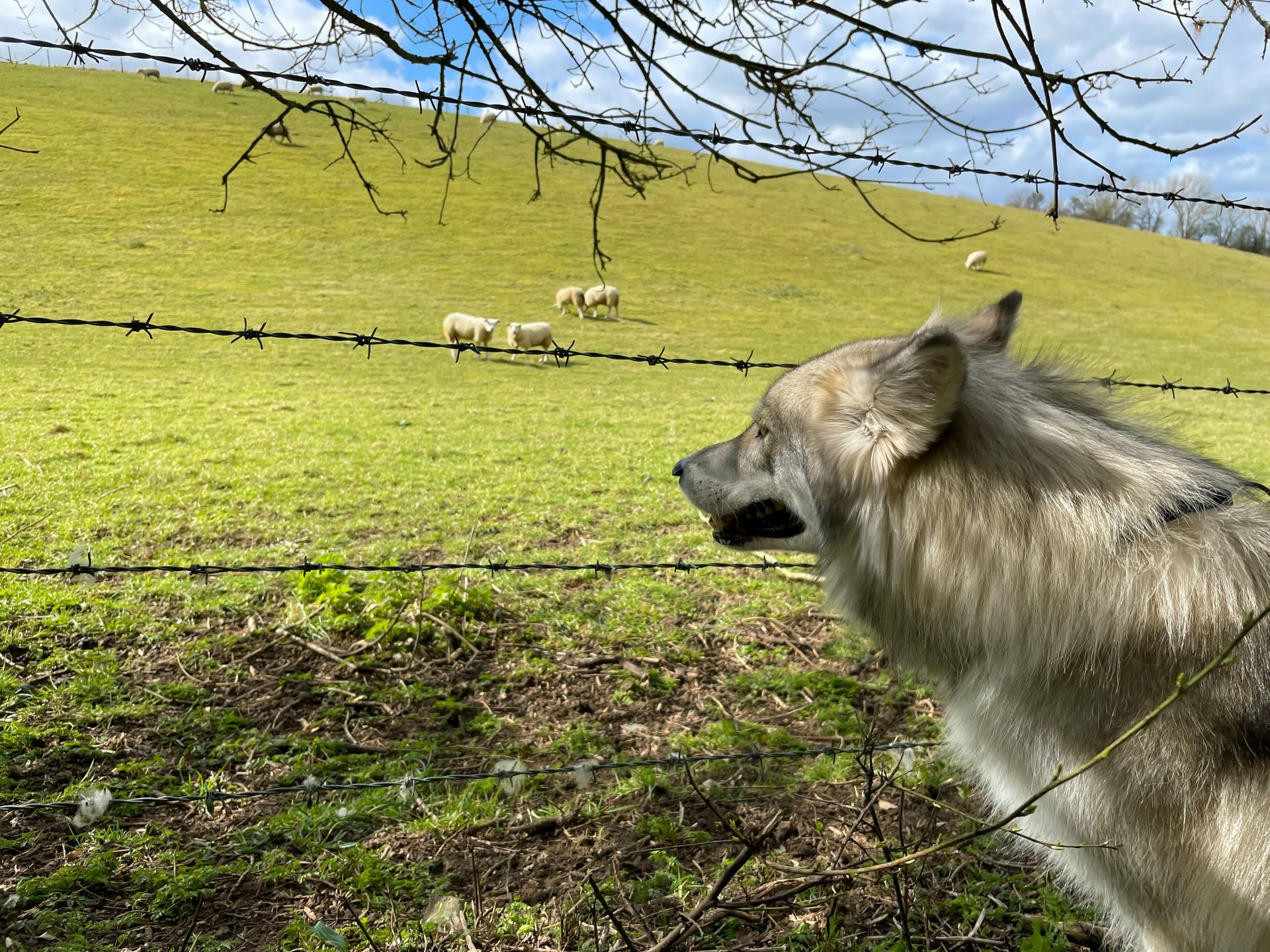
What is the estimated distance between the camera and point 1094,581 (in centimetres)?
211

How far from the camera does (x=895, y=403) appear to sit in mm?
2285

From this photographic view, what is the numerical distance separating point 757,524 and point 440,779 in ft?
5.60

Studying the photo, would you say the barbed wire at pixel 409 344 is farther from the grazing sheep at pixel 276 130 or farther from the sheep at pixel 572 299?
the sheep at pixel 572 299

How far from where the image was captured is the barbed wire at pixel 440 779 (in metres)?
3.04

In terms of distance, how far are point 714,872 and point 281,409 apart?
14.7m

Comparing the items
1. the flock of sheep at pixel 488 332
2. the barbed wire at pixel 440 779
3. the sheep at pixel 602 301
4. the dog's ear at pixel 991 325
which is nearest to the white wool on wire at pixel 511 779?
the barbed wire at pixel 440 779

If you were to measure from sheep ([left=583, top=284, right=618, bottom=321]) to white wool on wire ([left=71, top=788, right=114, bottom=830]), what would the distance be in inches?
1288

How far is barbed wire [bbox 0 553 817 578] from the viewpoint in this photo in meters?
4.04

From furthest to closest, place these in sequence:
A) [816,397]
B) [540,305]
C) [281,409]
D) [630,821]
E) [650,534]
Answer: [540,305] < [281,409] < [650,534] < [630,821] < [816,397]

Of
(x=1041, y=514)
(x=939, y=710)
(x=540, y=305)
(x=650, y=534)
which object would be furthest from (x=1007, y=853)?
(x=540, y=305)

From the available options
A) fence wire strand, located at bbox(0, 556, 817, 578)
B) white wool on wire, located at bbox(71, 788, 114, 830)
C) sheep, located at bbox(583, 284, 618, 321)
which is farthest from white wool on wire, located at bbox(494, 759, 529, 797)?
sheep, located at bbox(583, 284, 618, 321)

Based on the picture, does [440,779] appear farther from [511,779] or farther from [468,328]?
[468,328]

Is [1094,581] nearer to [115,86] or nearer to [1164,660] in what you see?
[1164,660]

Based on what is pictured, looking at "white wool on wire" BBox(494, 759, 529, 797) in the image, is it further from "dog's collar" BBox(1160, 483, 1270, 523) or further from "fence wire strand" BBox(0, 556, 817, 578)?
"dog's collar" BBox(1160, 483, 1270, 523)
